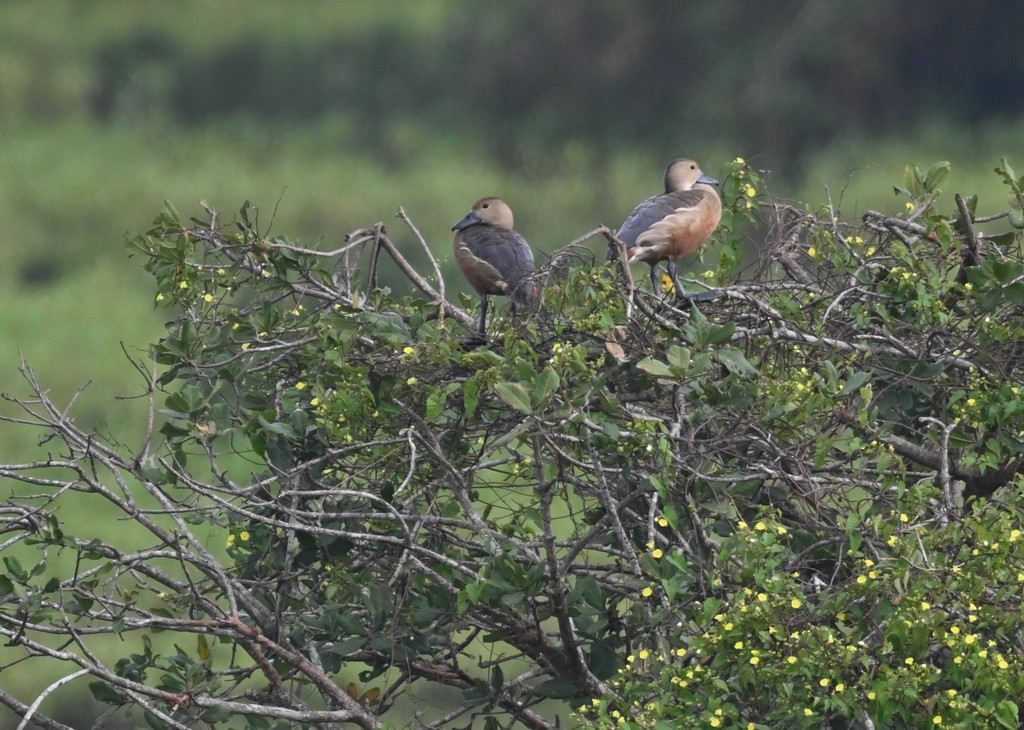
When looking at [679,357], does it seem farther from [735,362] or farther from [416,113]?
[416,113]

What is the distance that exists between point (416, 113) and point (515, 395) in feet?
58.2

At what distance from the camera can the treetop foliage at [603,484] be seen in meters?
2.85

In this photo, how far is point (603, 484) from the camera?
322 cm

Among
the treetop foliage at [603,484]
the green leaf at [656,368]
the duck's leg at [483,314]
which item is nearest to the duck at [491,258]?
the duck's leg at [483,314]

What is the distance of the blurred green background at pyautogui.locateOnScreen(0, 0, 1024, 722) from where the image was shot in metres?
16.7

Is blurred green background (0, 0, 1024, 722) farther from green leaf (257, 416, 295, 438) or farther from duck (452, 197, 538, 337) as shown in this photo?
green leaf (257, 416, 295, 438)

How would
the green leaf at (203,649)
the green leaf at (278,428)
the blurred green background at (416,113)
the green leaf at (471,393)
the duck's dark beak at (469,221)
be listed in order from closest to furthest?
1. the green leaf at (471,393)
2. the green leaf at (278,428)
3. the green leaf at (203,649)
4. the duck's dark beak at (469,221)
5. the blurred green background at (416,113)

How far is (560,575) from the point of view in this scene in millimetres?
3322

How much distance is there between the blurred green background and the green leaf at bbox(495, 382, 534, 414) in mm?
11759

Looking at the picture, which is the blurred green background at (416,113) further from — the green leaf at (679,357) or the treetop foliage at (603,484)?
the green leaf at (679,357)

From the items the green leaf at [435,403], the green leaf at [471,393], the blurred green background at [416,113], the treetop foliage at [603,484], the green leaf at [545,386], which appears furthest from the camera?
the blurred green background at [416,113]

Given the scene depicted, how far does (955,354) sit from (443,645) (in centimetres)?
131

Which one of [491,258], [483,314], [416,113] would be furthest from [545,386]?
[416,113]

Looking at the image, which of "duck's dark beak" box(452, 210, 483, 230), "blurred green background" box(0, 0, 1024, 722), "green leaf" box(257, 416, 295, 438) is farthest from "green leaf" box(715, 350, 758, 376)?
"blurred green background" box(0, 0, 1024, 722)
